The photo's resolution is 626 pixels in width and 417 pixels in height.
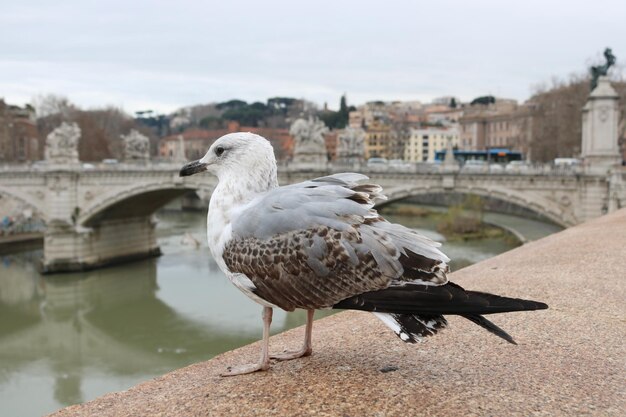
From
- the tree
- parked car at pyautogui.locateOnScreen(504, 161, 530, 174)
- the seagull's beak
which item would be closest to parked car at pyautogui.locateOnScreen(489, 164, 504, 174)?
parked car at pyautogui.locateOnScreen(504, 161, 530, 174)

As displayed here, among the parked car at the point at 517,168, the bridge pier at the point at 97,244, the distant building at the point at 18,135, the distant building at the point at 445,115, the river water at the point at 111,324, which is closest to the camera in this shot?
the river water at the point at 111,324

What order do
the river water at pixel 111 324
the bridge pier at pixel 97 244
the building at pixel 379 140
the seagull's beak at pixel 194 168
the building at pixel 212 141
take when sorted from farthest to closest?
the building at pixel 379 140 < the building at pixel 212 141 < the bridge pier at pixel 97 244 < the river water at pixel 111 324 < the seagull's beak at pixel 194 168

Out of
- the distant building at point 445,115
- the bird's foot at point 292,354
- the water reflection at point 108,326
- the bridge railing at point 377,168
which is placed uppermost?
the distant building at point 445,115

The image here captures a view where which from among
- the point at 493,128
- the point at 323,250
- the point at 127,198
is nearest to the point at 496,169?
the point at 127,198

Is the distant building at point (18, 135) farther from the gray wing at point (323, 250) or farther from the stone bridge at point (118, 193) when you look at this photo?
the gray wing at point (323, 250)

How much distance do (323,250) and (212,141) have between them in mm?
49008

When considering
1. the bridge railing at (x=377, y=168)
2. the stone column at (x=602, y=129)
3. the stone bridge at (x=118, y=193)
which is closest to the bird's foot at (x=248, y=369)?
the stone column at (x=602, y=129)

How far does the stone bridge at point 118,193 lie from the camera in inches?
650

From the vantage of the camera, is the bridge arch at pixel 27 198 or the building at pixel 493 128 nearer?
the bridge arch at pixel 27 198

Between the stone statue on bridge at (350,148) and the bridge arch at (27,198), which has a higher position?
the stone statue on bridge at (350,148)

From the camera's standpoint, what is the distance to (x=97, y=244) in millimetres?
21297

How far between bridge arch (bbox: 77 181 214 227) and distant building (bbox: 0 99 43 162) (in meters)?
20.1

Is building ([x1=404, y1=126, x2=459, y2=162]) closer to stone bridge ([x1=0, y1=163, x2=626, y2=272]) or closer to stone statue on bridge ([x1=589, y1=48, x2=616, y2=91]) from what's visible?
stone bridge ([x1=0, y1=163, x2=626, y2=272])

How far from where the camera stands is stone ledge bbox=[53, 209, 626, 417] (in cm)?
232
